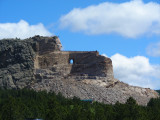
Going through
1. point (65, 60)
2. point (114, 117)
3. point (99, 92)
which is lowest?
point (114, 117)

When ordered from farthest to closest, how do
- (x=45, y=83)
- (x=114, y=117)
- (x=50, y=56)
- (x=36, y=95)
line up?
(x=50, y=56) → (x=45, y=83) → (x=36, y=95) → (x=114, y=117)

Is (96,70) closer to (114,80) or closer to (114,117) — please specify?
(114,80)

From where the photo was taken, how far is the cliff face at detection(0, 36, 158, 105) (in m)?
114

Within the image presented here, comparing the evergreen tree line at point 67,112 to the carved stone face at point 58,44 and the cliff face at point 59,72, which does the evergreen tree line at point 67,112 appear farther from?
the carved stone face at point 58,44

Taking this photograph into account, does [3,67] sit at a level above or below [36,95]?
above

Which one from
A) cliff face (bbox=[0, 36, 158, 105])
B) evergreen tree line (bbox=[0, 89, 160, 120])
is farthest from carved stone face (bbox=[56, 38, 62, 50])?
evergreen tree line (bbox=[0, 89, 160, 120])

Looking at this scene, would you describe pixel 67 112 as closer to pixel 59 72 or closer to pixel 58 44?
pixel 59 72

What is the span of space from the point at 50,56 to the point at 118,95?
20745 millimetres

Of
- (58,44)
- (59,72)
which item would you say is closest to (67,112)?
(59,72)

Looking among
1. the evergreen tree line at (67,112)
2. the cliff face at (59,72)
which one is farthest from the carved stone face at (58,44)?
the evergreen tree line at (67,112)

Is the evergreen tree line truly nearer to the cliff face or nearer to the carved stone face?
the cliff face

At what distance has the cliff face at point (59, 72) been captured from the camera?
114 metres

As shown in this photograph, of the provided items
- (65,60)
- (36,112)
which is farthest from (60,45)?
(36,112)

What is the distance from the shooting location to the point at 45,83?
11606 centimetres
